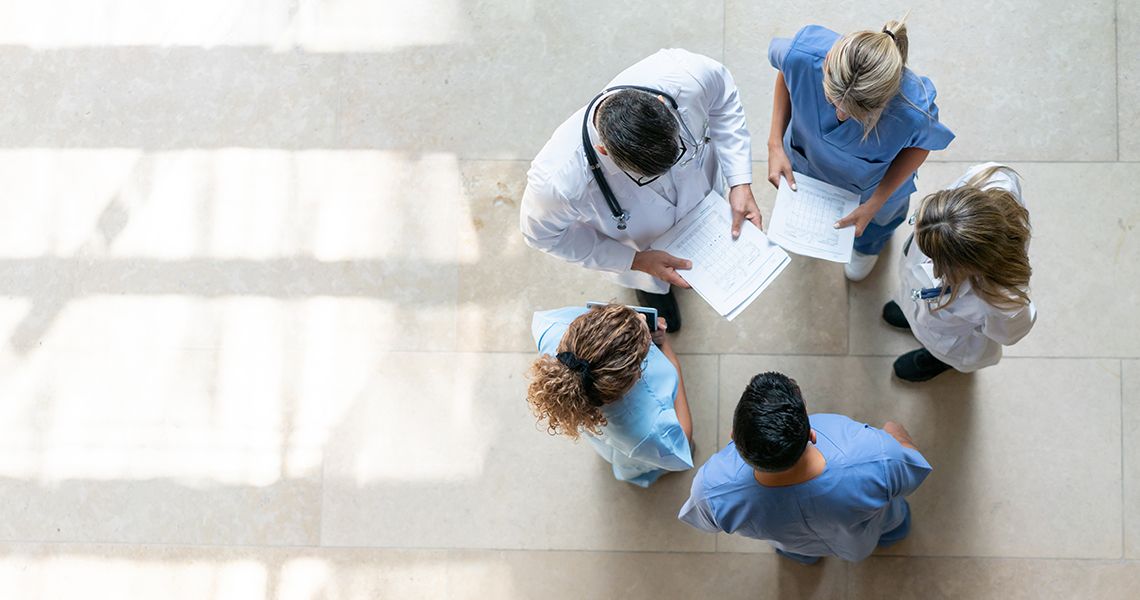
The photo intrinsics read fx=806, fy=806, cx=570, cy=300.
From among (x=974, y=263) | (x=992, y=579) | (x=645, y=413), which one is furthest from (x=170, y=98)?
(x=992, y=579)

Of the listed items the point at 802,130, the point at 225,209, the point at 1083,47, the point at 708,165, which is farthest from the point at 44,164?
the point at 1083,47

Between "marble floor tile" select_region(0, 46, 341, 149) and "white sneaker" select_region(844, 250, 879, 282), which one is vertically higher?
"marble floor tile" select_region(0, 46, 341, 149)

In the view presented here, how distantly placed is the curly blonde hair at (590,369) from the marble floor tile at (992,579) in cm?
150

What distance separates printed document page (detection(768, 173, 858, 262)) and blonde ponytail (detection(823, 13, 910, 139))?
18.1 inches

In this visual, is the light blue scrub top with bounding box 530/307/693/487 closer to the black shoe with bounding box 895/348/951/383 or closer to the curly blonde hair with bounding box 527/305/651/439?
the curly blonde hair with bounding box 527/305/651/439

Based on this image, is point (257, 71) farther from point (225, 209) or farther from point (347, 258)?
point (347, 258)

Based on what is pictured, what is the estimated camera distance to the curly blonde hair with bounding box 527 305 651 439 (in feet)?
6.73

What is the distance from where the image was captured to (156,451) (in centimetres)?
323

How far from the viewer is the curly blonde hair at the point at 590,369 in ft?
6.73

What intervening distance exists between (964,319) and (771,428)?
0.80 m

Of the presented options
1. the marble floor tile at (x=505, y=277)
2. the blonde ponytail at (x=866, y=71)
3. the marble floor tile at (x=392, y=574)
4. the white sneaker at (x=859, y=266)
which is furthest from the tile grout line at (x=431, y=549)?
the blonde ponytail at (x=866, y=71)

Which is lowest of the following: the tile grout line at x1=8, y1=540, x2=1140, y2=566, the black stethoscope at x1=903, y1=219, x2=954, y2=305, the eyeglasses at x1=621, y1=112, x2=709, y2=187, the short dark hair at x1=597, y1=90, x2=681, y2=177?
the tile grout line at x1=8, y1=540, x2=1140, y2=566

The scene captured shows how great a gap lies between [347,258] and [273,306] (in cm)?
36

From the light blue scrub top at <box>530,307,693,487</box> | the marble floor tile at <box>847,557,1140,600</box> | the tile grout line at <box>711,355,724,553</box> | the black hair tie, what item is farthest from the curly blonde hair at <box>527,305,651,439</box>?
the marble floor tile at <box>847,557,1140,600</box>
